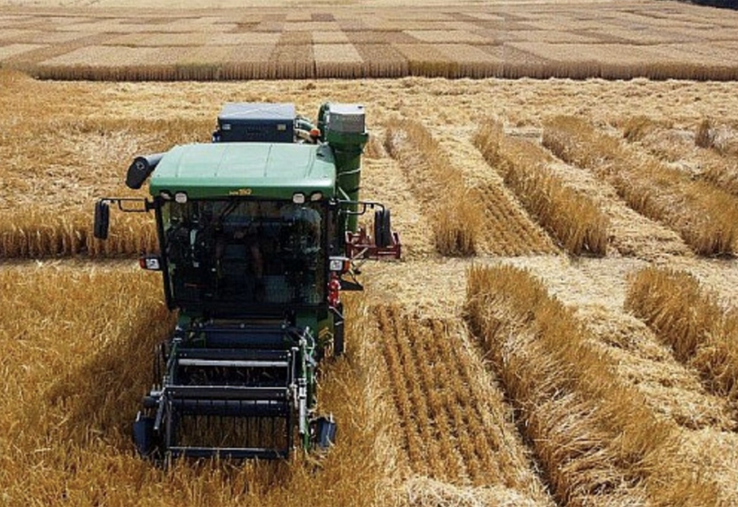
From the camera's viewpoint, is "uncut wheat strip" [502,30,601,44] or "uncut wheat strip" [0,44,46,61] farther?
"uncut wheat strip" [502,30,601,44]

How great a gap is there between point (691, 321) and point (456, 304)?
279 centimetres

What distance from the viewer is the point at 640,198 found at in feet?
41.5

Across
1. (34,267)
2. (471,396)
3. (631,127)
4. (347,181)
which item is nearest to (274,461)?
(471,396)

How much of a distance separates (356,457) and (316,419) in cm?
49

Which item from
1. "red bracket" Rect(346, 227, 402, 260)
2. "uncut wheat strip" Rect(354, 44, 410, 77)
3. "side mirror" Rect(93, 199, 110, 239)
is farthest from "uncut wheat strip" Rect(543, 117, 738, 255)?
"uncut wheat strip" Rect(354, 44, 410, 77)

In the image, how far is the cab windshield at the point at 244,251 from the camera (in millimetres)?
5859

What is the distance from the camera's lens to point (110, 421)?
580 centimetres

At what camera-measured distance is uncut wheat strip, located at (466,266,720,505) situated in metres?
5.45

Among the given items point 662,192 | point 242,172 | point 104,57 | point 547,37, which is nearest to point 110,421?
point 242,172

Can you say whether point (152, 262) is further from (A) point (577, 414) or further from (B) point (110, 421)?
(A) point (577, 414)

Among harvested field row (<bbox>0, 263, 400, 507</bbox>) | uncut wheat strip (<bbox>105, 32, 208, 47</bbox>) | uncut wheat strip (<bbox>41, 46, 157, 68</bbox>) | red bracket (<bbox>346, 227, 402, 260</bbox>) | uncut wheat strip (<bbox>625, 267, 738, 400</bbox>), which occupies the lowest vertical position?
uncut wheat strip (<bbox>625, 267, 738, 400</bbox>)

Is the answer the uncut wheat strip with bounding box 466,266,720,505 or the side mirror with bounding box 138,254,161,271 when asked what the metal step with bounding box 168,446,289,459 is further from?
the uncut wheat strip with bounding box 466,266,720,505

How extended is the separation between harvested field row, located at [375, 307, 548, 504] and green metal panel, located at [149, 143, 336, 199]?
236 cm

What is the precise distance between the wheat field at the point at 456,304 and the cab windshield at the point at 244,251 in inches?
41.1
